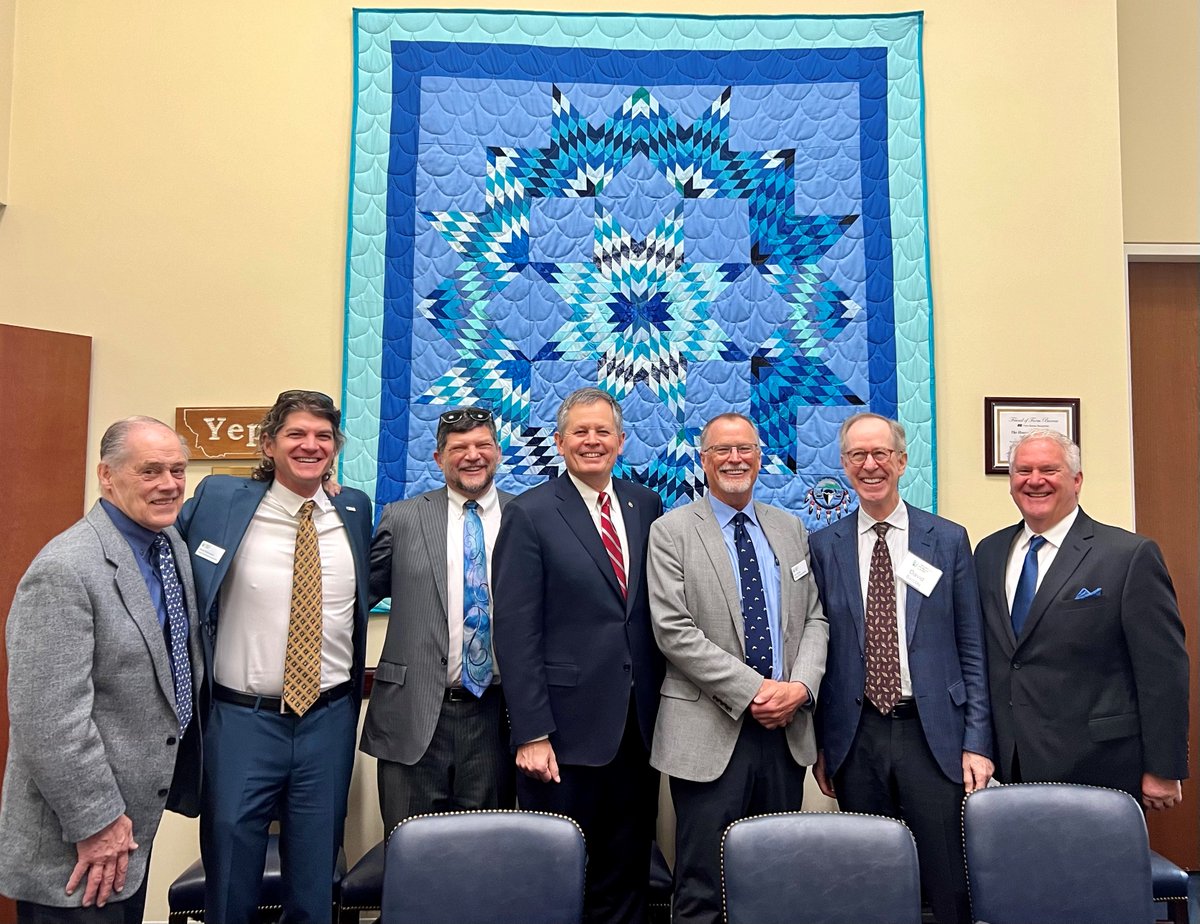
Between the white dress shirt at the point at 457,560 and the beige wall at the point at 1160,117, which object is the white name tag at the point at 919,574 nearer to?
the white dress shirt at the point at 457,560

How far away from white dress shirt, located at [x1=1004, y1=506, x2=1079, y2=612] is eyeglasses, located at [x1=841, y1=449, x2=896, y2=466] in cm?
49

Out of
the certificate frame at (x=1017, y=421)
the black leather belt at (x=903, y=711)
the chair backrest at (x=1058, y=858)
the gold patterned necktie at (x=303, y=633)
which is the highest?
the certificate frame at (x=1017, y=421)

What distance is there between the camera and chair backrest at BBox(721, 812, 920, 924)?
1675mm

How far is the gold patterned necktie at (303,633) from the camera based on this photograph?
2.24 meters

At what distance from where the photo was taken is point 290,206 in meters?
3.39


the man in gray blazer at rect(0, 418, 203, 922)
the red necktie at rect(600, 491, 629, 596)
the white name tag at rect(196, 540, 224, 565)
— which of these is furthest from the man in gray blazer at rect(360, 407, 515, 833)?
the man in gray blazer at rect(0, 418, 203, 922)

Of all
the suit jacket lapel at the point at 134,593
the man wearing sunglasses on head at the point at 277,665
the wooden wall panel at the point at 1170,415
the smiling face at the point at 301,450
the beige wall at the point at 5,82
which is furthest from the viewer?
the wooden wall panel at the point at 1170,415

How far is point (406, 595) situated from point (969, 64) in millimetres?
2964

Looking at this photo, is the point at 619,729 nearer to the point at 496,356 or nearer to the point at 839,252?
the point at 496,356

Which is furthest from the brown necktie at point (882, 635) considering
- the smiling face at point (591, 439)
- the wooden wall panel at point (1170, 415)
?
the wooden wall panel at point (1170, 415)

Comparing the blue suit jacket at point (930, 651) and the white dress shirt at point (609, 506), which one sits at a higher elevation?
the white dress shirt at point (609, 506)

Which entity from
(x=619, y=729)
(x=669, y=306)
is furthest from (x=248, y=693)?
(x=669, y=306)

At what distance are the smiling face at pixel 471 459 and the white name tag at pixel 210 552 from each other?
0.68m

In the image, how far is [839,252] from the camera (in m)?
3.40
